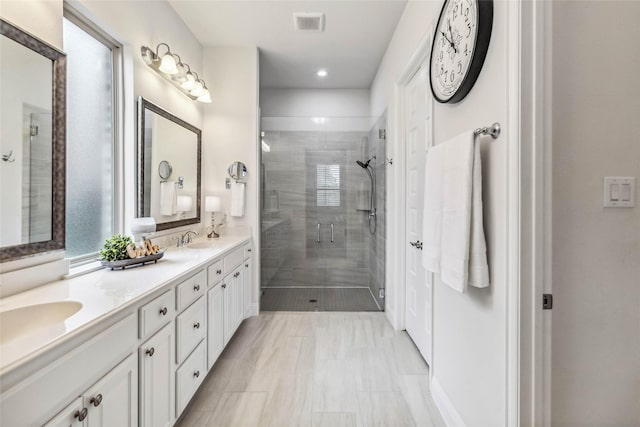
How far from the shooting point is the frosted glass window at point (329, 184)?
3834 millimetres

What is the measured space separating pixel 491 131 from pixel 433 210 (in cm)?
46

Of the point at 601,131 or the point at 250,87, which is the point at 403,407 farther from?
the point at 250,87

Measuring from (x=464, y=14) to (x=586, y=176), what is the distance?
859 mm

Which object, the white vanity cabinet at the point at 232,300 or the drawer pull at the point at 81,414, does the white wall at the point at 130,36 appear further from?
the white vanity cabinet at the point at 232,300

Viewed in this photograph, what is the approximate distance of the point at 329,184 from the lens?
12.6 ft

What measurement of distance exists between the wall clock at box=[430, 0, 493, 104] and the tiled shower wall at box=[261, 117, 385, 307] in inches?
80.9

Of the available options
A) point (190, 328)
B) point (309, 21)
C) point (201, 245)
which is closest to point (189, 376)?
point (190, 328)

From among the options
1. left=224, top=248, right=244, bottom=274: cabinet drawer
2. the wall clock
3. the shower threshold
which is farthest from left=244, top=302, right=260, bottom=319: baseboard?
the wall clock

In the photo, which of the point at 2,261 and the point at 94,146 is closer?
the point at 2,261

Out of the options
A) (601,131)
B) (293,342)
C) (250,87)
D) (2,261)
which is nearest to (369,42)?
(250,87)

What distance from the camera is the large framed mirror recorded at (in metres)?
2.15

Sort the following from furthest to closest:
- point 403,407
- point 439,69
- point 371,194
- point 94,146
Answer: point 371,194 < point 94,146 < point 403,407 < point 439,69

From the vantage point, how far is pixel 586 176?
1.02 metres

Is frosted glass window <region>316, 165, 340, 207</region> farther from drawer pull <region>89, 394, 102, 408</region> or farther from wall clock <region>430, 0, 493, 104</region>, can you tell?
drawer pull <region>89, 394, 102, 408</region>
